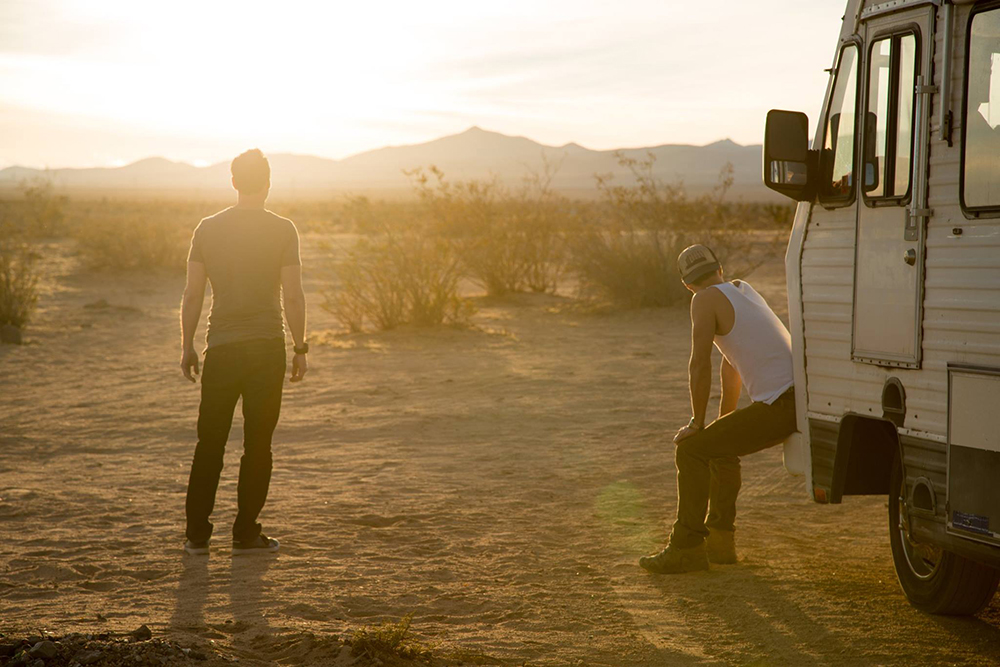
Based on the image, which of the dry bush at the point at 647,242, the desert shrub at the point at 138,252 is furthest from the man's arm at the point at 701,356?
the desert shrub at the point at 138,252

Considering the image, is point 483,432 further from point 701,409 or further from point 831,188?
point 831,188

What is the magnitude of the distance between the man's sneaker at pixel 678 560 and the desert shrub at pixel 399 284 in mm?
10968

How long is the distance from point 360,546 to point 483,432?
3.39m

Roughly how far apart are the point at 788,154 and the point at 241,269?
2.75 m

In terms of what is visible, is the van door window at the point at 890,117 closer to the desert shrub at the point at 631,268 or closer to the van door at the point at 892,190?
the van door at the point at 892,190

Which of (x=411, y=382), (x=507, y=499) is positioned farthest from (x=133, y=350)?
(x=507, y=499)

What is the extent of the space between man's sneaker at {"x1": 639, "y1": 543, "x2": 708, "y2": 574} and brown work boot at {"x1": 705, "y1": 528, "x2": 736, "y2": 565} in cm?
15

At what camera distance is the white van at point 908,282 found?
4016 millimetres

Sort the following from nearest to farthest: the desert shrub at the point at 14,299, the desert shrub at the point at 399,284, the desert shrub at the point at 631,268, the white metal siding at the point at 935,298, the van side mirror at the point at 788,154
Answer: the white metal siding at the point at 935,298 < the van side mirror at the point at 788,154 < the desert shrub at the point at 14,299 < the desert shrub at the point at 399,284 < the desert shrub at the point at 631,268

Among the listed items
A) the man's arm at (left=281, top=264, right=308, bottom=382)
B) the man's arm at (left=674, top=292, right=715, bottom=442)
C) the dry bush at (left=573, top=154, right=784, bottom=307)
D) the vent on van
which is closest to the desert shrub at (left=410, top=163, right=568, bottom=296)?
the dry bush at (left=573, top=154, right=784, bottom=307)

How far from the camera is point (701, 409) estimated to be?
531 centimetres

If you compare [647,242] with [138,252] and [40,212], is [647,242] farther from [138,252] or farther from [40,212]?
[40,212]

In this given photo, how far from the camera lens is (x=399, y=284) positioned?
1617 centimetres

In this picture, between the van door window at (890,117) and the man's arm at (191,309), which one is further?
the man's arm at (191,309)
